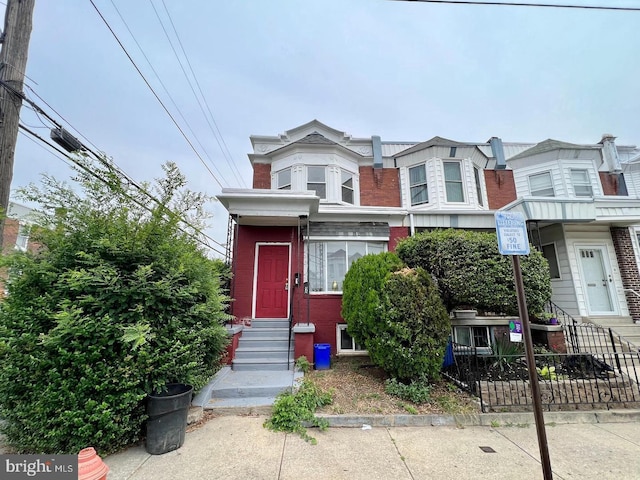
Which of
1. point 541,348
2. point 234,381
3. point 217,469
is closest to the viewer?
point 217,469

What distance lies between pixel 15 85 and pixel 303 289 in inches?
256

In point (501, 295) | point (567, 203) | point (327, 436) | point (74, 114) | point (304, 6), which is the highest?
point (304, 6)

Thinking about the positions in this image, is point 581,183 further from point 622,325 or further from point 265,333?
point 265,333

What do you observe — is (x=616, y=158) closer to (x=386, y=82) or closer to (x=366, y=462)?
(x=386, y=82)

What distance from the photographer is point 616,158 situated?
10.6 meters

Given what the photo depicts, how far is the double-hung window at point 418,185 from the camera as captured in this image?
9789 millimetres

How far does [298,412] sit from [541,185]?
11.8m

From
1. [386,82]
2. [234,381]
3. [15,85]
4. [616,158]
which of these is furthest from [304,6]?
[616,158]

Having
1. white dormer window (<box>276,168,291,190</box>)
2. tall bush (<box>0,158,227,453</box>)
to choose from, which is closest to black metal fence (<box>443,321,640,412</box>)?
tall bush (<box>0,158,227,453</box>)

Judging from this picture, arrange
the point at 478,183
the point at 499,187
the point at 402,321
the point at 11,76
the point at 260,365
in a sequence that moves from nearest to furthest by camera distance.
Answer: the point at 11,76 < the point at 402,321 < the point at 260,365 < the point at 478,183 < the point at 499,187

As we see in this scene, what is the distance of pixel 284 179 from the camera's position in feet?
31.7

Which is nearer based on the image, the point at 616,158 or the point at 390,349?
the point at 390,349

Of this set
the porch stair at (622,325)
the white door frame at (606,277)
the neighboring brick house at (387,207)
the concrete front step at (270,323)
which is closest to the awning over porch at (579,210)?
the neighboring brick house at (387,207)

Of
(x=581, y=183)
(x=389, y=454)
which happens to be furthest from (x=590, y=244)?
(x=389, y=454)
